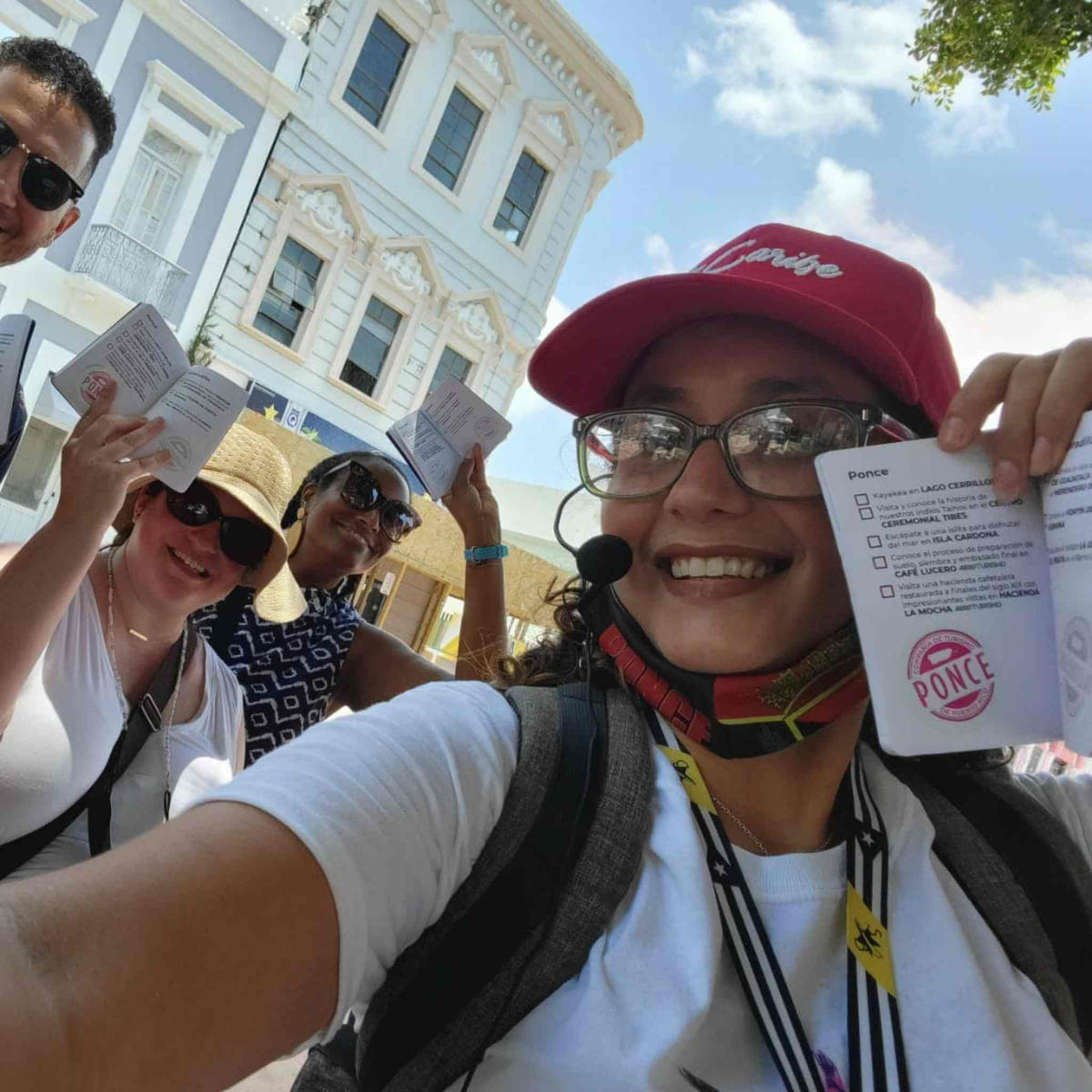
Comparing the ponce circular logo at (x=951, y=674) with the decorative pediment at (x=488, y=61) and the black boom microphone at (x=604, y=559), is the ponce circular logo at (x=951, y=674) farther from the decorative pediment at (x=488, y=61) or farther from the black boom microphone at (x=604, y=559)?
the decorative pediment at (x=488, y=61)

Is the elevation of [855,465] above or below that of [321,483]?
above

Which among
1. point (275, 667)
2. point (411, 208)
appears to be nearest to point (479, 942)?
point (275, 667)

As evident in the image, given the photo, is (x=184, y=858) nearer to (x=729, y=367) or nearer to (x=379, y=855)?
(x=379, y=855)

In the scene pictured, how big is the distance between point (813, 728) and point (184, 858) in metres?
0.79

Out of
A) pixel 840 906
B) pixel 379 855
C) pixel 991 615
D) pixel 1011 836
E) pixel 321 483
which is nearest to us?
pixel 379 855

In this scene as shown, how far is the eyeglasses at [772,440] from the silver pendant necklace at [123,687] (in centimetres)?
134

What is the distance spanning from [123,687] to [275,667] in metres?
0.64

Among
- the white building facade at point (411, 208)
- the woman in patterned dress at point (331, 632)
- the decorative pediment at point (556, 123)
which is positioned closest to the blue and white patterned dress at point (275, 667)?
the woman in patterned dress at point (331, 632)

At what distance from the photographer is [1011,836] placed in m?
1.21

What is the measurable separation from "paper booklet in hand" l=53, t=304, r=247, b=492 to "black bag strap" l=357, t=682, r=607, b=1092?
1377 millimetres

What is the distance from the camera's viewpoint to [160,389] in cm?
205

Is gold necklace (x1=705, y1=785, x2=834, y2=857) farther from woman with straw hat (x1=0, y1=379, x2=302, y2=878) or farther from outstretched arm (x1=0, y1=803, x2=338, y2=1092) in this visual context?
woman with straw hat (x1=0, y1=379, x2=302, y2=878)

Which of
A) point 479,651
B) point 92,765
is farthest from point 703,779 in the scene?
point 92,765

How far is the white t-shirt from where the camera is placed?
2.64 feet
